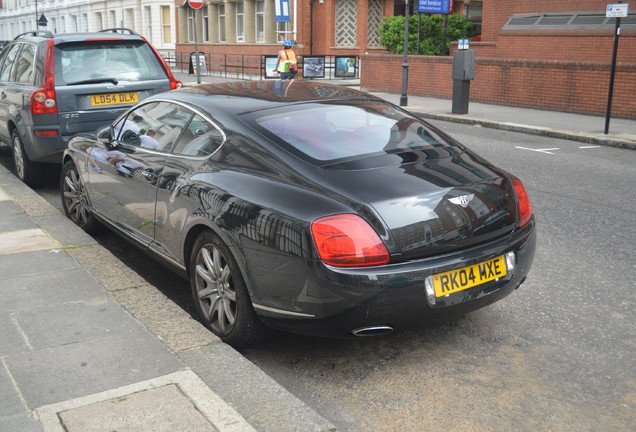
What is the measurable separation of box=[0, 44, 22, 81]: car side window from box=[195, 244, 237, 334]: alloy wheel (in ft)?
20.4

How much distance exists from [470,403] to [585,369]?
775 mm

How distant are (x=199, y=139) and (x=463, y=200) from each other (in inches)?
67.4

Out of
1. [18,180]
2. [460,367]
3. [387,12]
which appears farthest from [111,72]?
[387,12]

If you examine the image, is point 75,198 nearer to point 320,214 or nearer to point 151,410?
point 320,214

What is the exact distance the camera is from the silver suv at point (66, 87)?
7914 mm

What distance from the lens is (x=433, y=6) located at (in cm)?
2178

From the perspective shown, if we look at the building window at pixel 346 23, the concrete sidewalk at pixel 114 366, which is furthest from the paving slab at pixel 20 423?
the building window at pixel 346 23

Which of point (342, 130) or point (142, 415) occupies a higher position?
point (342, 130)

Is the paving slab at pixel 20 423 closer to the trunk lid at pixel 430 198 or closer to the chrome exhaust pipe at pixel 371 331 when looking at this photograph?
the chrome exhaust pipe at pixel 371 331

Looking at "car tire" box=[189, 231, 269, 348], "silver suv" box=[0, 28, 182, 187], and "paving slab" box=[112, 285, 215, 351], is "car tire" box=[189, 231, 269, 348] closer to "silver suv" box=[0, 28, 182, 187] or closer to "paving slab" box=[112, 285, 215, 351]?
"paving slab" box=[112, 285, 215, 351]

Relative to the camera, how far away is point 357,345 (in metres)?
4.19

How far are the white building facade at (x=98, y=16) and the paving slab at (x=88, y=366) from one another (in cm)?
4730

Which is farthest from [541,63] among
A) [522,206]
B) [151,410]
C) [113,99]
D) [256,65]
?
[256,65]

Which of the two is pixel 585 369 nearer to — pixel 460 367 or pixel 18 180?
pixel 460 367
